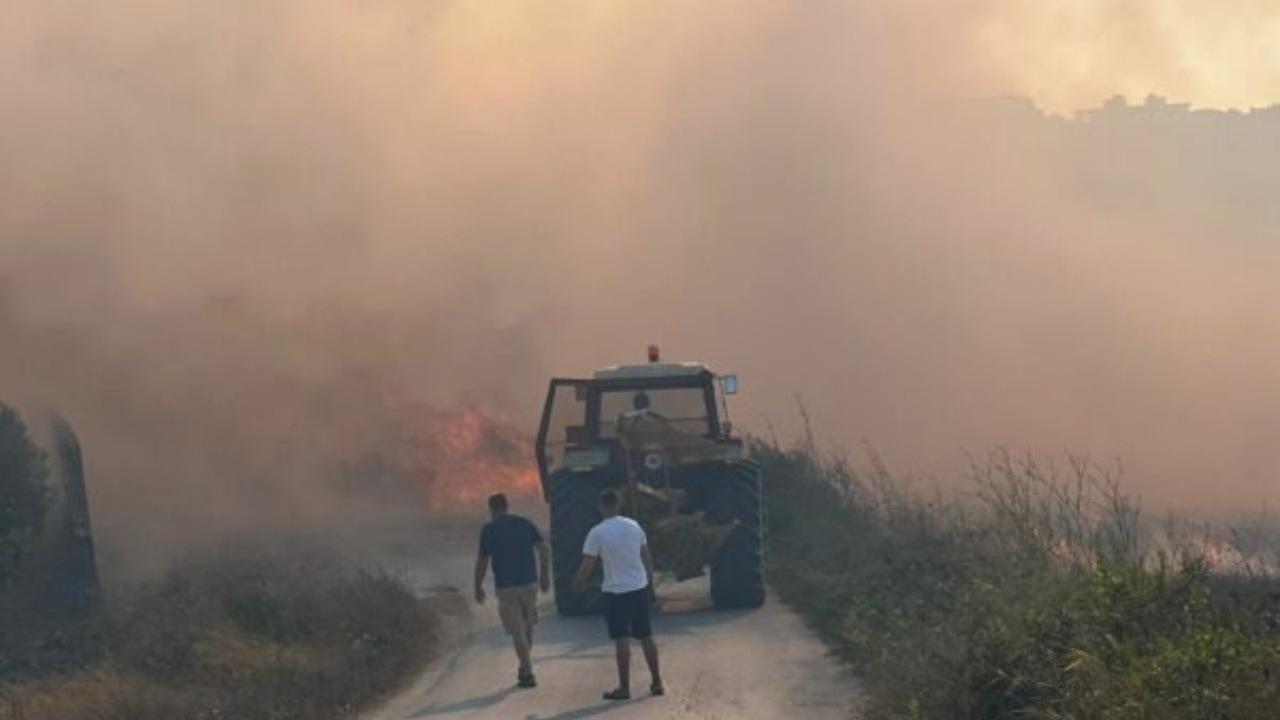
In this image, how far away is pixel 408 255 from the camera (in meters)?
37.2

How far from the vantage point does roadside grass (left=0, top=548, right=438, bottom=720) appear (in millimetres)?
15047

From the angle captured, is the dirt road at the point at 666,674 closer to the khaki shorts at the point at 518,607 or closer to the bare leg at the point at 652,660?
the bare leg at the point at 652,660

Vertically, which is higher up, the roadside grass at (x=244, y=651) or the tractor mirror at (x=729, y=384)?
the tractor mirror at (x=729, y=384)

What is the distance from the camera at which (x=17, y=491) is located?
25125mm

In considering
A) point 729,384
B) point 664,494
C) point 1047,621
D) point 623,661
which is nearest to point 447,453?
point 729,384

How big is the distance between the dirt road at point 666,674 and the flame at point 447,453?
1250cm

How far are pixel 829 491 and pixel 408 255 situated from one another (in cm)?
1234

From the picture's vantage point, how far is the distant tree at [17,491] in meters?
24.7

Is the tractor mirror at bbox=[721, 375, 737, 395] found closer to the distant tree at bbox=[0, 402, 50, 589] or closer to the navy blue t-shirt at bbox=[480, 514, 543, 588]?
the navy blue t-shirt at bbox=[480, 514, 543, 588]

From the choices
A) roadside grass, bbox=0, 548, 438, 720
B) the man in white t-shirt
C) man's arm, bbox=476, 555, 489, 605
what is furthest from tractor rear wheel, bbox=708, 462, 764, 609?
the man in white t-shirt

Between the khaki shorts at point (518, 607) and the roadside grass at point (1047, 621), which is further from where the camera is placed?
the khaki shorts at point (518, 607)

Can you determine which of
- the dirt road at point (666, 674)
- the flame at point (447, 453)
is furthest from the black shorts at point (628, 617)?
the flame at point (447, 453)

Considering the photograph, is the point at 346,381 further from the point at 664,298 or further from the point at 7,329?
the point at 664,298

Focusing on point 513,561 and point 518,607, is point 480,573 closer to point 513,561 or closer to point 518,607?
point 513,561
